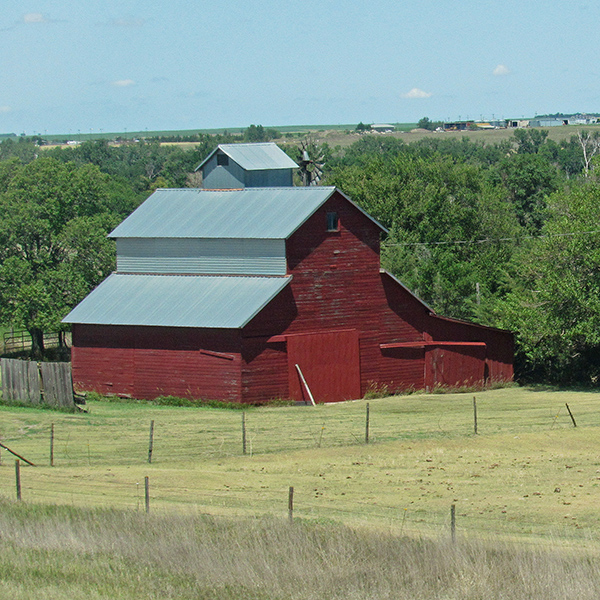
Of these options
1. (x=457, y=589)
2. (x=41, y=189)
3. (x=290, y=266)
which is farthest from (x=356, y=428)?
(x=41, y=189)

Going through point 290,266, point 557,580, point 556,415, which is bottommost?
point 556,415

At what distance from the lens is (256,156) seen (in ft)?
169

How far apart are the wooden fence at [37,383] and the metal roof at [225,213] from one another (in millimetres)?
9313

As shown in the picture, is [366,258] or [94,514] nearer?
[94,514]

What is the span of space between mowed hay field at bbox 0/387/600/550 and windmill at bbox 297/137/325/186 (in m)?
Answer: 16.1

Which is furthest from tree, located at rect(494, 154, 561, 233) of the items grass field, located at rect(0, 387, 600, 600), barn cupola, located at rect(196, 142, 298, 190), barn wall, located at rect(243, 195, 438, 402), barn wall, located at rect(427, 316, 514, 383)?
grass field, located at rect(0, 387, 600, 600)

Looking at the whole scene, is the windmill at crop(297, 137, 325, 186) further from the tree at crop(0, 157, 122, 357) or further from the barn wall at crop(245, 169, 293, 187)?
the tree at crop(0, 157, 122, 357)

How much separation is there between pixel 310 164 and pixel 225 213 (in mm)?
8588

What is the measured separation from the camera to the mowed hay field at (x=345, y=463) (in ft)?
72.2

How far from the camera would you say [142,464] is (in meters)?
28.8

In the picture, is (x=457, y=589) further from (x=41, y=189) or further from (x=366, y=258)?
(x=41, y=189)

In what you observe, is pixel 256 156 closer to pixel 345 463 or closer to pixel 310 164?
pixel 310 164

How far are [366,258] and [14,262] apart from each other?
25016 millimetres

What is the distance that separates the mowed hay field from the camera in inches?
867
